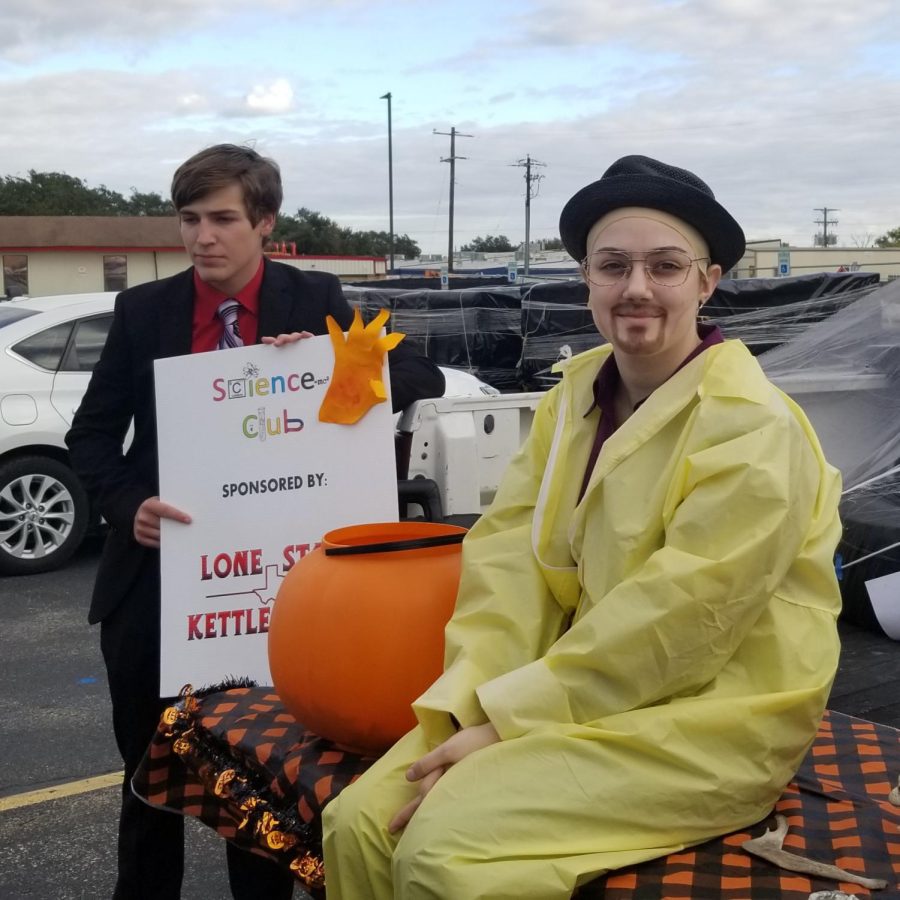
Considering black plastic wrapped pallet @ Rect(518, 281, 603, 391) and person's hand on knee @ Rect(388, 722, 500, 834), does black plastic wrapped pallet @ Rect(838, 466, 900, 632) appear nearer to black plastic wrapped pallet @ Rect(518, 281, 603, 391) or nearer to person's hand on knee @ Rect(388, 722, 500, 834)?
person's hand on knee @ Rect(388, 722, 500, 834)

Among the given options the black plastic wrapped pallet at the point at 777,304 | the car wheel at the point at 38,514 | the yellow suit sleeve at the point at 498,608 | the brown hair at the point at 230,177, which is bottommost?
the car wheel at the point at 38,514

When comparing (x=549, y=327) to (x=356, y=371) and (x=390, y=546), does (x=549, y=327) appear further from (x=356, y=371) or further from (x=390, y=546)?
(x=390, y=546)

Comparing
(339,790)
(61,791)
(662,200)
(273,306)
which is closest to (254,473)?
(273,306)

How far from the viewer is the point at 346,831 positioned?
2.13 meters

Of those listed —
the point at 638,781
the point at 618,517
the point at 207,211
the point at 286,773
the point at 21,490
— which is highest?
the point at 207,211

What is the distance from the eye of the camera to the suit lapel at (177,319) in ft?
10.4

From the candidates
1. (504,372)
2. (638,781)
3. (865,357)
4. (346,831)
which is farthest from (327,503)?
(504,372)

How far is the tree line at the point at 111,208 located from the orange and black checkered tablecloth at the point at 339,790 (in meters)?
74.4

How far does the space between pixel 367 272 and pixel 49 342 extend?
56655 millimetres

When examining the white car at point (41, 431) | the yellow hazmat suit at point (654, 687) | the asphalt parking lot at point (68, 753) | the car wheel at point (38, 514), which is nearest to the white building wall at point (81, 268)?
the white car at point (41, 431)

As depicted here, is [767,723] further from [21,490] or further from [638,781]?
[21,490]

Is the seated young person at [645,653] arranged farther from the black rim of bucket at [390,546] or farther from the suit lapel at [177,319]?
the suit lapel at [177,319]

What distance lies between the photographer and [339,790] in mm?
2389

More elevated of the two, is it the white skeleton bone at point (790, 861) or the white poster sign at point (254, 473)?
the white poster sign at point (254, 473)
